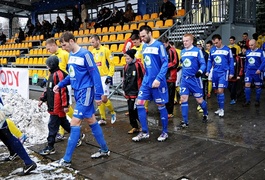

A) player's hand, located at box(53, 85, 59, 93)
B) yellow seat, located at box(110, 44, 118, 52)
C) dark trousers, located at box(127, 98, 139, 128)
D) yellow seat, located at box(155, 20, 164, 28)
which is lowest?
dark trousers, located at box(127, 98, 139, 128)

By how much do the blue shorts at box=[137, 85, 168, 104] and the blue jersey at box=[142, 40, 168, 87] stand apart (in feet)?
0.29

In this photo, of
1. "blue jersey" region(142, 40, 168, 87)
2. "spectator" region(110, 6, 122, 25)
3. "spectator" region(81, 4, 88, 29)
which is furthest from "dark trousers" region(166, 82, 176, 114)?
"spectator" region(81, 4, 88, 29)

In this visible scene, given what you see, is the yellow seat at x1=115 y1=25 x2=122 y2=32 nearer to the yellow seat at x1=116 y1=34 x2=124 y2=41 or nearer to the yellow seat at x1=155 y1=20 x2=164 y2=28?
the yellow seat at x1=116 y1=34 x2=124 y2=41

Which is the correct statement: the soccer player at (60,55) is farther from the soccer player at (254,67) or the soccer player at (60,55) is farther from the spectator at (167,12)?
the spectator at (167,12)

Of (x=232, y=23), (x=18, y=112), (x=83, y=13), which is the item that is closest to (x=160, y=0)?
(x=83, y=13)

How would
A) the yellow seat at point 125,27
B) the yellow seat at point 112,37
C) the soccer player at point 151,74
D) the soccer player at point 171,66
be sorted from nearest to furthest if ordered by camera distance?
1. the soccer player at point 151,74
2. the soccer player at point 171,66
3. the yellow seat at point 112,37
4. the yellow seat at point 125,27

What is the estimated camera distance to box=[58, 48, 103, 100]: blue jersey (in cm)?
407

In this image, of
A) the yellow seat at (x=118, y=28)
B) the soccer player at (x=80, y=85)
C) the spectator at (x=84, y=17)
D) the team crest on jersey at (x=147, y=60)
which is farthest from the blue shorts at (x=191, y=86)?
the spectator at (x=84, y=17)

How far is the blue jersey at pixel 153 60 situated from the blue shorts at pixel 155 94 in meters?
0.09

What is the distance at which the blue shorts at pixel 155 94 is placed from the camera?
5059mm

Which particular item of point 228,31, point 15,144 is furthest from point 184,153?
point 228,31

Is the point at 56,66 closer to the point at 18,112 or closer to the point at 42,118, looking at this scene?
the point at 42,118

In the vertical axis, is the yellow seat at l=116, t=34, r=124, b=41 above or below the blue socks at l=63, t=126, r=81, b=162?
above

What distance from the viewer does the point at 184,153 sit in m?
4.51
